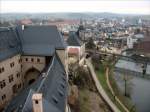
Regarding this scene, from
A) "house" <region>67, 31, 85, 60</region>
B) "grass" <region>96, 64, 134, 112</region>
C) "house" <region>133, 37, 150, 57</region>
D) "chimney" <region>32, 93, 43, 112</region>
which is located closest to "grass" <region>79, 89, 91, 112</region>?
"grass" <region>96, 64, 134, 112</region>

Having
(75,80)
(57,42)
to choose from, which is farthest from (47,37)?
(75,80)

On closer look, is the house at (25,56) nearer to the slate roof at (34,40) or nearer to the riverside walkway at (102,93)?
the slate roof at (34,40)

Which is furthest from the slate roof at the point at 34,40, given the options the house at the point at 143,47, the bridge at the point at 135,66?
the house at the point at 143,47

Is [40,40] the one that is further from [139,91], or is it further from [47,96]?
[139,91]

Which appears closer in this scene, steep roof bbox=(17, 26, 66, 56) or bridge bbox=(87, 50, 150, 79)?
steep roof bbox=(17, 26, 66, 56)

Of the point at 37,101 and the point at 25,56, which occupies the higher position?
the point at 37,101

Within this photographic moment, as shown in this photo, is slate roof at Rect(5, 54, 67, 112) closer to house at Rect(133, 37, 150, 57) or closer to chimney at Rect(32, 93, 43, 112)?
chimney at Rect(32, 93, 43, 112)

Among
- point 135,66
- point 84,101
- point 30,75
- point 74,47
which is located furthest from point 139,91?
point 30,75

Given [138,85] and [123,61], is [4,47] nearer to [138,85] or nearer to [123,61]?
[138,85]
